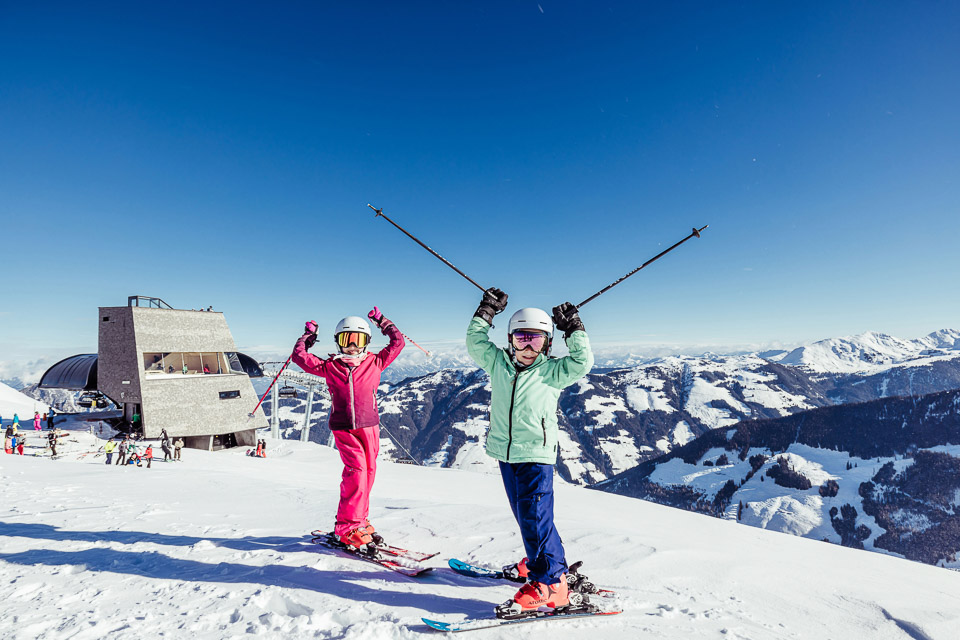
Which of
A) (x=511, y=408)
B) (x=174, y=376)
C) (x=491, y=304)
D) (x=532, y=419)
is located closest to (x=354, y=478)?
(x=511, y=408)

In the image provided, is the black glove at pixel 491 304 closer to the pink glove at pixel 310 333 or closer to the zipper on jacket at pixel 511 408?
the zipper on jacket at pixel 511 408

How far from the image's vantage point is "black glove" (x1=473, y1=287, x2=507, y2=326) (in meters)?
4.51

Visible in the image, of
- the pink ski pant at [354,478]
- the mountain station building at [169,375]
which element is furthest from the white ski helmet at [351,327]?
the mountain station building at [169,375]

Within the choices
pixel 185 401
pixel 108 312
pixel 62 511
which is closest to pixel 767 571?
pixel 62 511

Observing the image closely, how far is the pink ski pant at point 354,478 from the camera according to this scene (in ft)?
17.7

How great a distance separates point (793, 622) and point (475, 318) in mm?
A: 4277

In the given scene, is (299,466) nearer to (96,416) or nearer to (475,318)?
(96,416)

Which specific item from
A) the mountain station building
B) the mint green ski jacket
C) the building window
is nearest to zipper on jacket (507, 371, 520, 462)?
the mint green ski jacket

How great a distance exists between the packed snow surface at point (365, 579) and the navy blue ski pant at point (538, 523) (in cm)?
43

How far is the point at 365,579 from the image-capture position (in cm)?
445

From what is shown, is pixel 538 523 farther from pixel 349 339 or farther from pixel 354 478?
pixel 349 339

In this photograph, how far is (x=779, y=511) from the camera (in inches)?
5325

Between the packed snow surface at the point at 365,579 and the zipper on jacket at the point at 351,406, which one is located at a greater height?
the zipper on jacket at the point at 351,406

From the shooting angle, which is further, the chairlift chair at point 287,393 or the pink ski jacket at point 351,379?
the chairlift chair at point 287,393
